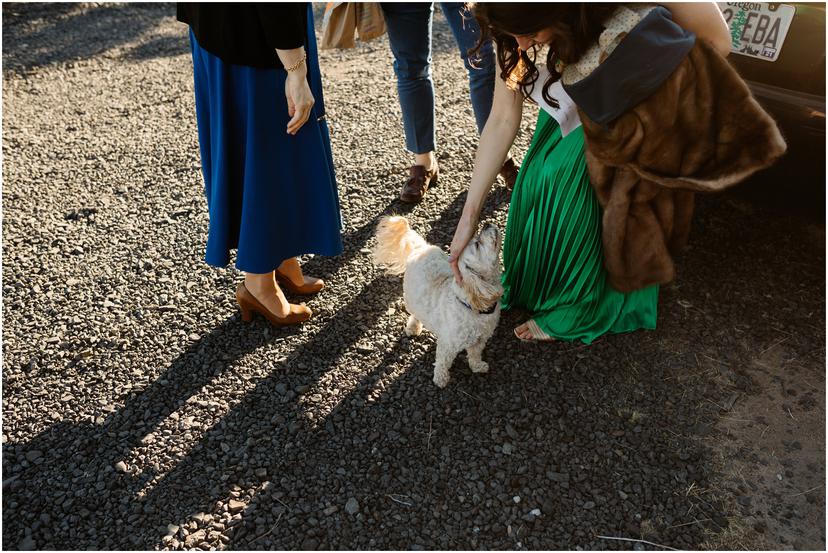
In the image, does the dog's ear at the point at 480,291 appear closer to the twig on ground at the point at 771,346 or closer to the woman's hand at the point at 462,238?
the woman's hand at the point at 462,238

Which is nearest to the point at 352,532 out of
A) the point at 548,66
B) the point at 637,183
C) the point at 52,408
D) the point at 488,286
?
the point at 488,286

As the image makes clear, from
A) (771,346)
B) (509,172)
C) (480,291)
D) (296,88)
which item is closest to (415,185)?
(509,172)

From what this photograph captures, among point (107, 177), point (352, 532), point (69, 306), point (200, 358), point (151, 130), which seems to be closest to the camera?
point (352, 532)

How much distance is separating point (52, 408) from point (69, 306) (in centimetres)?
75

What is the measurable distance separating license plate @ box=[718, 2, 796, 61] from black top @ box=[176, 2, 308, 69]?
6.69ft

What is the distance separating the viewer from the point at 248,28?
7.40 feet

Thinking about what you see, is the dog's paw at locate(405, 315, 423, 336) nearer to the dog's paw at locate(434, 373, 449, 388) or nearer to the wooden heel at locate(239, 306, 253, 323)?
the dog's paw at locate(434, 373, 449, 388)

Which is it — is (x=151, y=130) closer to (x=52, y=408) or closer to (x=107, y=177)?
(x=107, y=177)

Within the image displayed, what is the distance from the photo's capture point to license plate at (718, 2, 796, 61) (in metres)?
2.82

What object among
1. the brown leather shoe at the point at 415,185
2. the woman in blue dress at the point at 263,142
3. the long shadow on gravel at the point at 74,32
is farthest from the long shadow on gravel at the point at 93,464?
the long shadow on gravel at the point at 74,32

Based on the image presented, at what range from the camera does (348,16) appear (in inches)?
136

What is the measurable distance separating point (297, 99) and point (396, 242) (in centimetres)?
78

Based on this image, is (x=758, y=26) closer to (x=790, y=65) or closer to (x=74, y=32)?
(x=790, y=65)

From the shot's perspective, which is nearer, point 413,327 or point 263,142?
point 263,142
